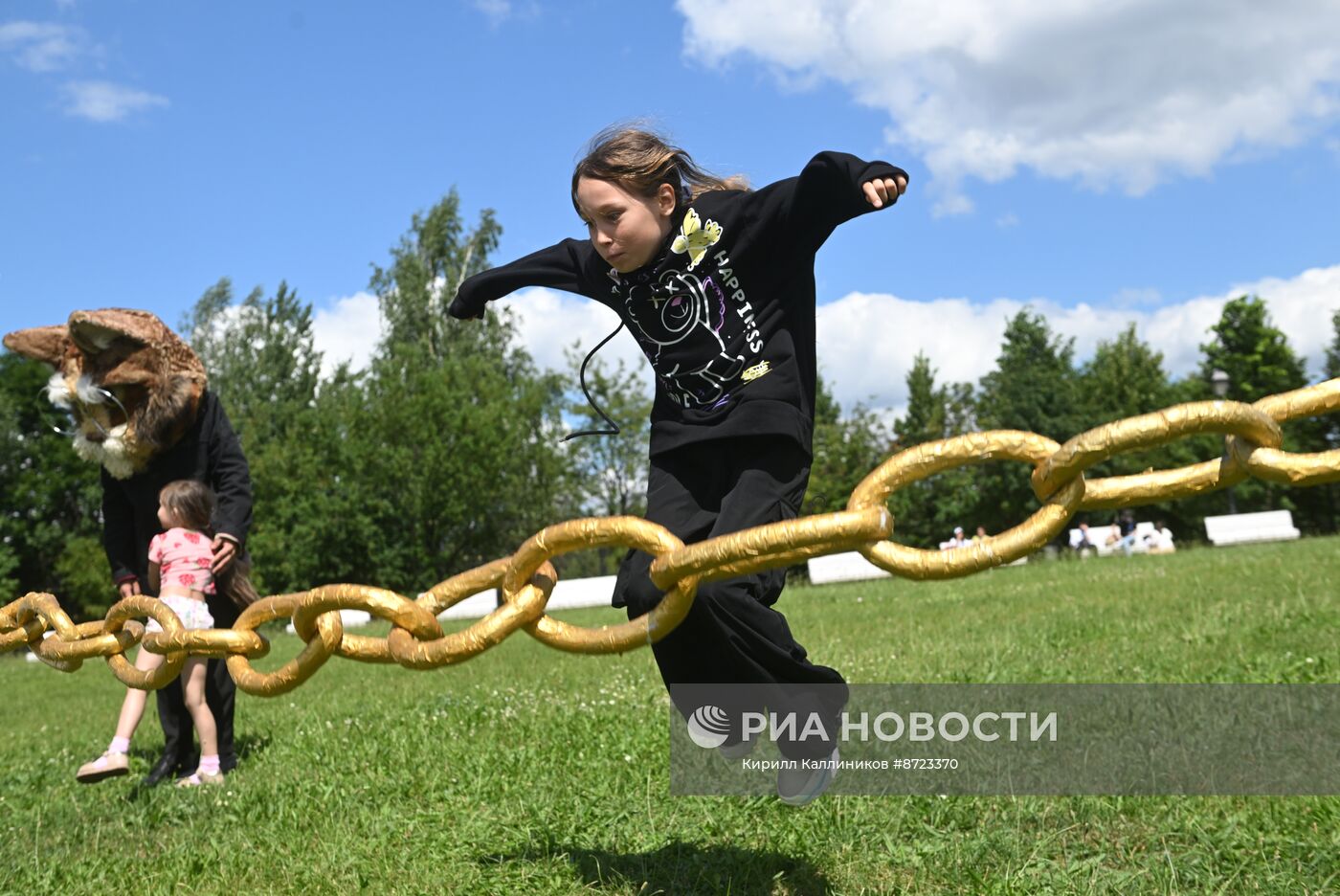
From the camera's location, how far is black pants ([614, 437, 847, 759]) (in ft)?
10.1

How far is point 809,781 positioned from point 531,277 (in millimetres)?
1891

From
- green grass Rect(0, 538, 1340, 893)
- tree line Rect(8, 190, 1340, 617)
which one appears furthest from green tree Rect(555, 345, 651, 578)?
green grass Rect(0, 538, 1340, 893)

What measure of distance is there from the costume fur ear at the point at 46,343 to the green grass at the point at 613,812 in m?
2.17

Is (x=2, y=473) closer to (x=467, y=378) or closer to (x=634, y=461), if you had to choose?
(x=467, y=378)

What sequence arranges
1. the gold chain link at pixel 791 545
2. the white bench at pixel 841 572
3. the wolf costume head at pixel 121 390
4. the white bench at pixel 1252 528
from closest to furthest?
the gold chain link at pixel 791 545 < the wolf costume head at pixel 121 390 < the white bench at pixel 841 572 < the white bench at pixel 1252 528

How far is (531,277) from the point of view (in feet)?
12.6

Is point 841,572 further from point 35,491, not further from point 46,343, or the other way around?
point 35,491

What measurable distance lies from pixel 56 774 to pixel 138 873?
2.58 m

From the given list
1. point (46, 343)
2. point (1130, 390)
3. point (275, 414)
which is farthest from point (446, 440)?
point (46, 343)

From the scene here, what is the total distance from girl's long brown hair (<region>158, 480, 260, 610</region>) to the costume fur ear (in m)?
0.89

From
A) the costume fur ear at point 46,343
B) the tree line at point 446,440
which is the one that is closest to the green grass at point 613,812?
Result: the costume fur ear at point 46,343

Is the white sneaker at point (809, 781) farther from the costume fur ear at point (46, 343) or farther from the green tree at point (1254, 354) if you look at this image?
the green tree at point (1254, 354)

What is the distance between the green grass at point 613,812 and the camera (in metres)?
3.40

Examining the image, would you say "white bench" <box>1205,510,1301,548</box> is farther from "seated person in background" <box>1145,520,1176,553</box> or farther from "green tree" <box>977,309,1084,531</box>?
"green tree" <box>977,309,1084,531</box>
